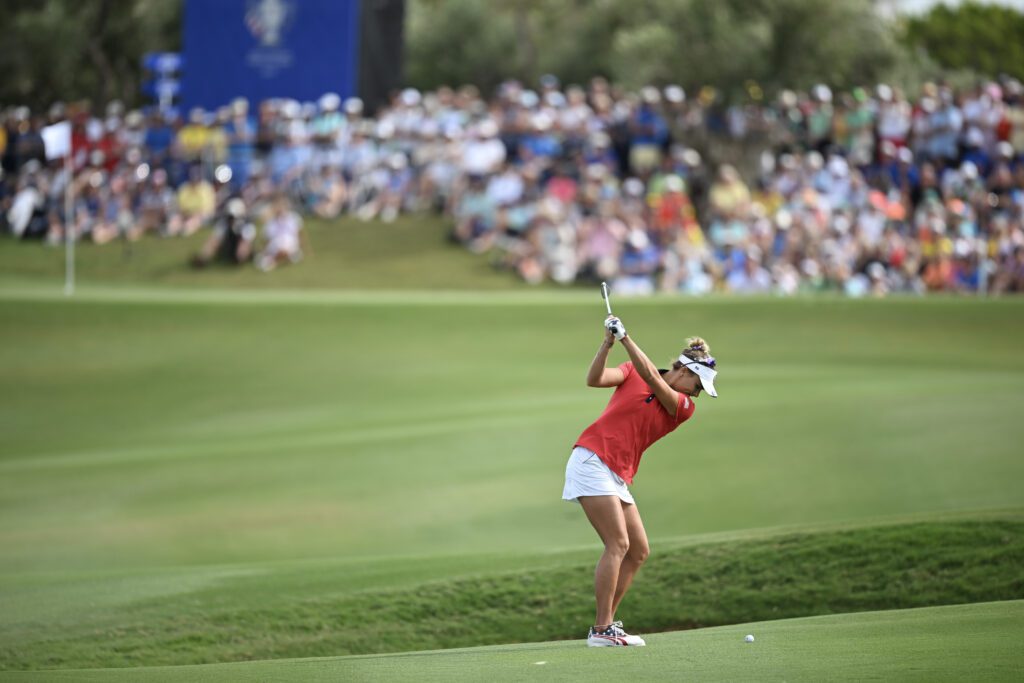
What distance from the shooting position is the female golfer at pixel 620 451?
27.6 ft

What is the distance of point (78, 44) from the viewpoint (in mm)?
48625

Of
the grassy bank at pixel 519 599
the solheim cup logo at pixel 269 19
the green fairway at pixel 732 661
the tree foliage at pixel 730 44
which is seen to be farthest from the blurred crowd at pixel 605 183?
the green fairway at pixel 732 661

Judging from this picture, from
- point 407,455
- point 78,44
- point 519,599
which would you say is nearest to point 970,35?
point 78,44

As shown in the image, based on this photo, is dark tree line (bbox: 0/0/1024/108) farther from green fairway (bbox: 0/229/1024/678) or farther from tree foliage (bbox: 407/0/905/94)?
green fairway (bbox: 0/229/1024/678)

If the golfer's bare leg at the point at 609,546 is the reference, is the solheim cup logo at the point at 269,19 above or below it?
above

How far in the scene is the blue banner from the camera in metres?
32.6

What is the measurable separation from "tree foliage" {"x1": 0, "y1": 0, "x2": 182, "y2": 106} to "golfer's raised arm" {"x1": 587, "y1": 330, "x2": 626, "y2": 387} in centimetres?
4127

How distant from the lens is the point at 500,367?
23.0m

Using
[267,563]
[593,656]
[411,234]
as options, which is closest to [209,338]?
[411,234]

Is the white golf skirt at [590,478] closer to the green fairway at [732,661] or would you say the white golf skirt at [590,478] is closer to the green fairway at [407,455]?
the green fairway at [732,661]

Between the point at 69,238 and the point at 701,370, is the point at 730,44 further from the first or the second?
the point at 701,370

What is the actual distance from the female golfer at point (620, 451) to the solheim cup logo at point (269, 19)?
26026mm

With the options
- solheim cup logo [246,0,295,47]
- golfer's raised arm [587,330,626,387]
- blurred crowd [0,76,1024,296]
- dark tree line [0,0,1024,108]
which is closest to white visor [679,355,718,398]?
golfer's raised arm [587,330,626,387]

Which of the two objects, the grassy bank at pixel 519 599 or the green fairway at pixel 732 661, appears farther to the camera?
the grassy bank at pixel 519 599
